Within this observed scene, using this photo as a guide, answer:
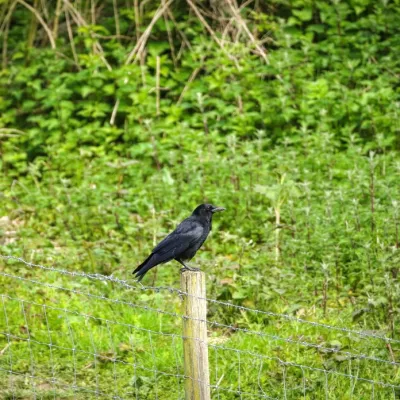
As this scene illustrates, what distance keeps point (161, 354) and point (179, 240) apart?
0.93 metres

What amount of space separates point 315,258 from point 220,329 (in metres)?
1.20

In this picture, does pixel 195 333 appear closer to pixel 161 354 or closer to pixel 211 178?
pixel 161 354

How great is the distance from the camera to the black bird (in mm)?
6145

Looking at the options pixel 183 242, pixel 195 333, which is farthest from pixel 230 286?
pixel 195 333

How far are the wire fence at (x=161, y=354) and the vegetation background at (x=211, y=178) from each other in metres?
0.02

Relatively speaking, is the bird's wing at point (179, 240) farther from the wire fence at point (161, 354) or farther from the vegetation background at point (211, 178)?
the vegetation background at point (211, 178)

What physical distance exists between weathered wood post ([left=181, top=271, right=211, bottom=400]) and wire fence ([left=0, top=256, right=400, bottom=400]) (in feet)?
1.77

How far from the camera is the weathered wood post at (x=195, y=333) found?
496 cm

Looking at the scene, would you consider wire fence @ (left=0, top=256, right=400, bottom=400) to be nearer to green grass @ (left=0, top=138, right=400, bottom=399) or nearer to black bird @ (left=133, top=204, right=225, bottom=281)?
green grass @ (left=0, top=138, right=400, bottom=399)

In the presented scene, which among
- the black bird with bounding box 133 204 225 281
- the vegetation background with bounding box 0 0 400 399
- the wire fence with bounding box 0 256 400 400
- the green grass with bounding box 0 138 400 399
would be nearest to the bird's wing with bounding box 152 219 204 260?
the black bird with bounding box 133 204 225 281

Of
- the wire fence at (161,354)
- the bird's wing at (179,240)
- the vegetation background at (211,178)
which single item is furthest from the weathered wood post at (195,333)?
the bird's wing at (179,240)

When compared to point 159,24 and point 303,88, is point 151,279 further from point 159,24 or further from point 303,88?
point 159,24

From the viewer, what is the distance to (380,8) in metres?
11.5

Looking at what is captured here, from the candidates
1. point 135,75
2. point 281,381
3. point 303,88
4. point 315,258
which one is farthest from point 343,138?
point 281,381
